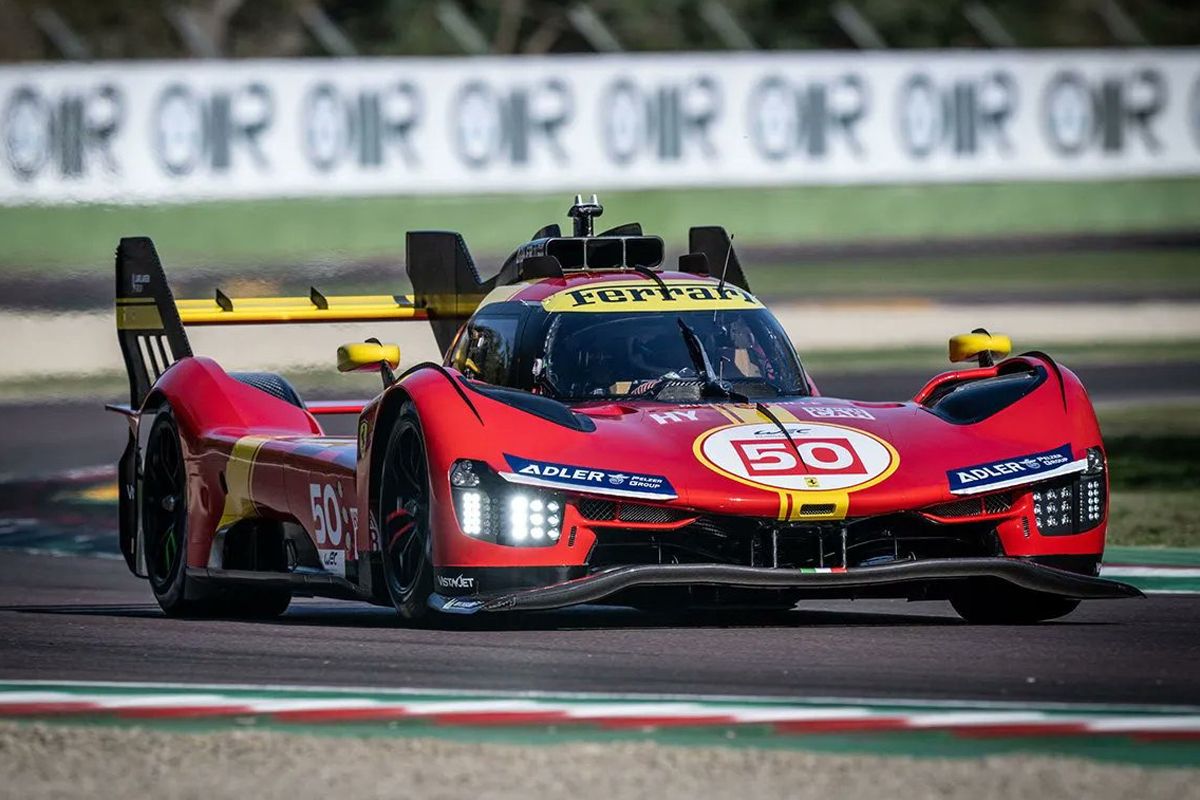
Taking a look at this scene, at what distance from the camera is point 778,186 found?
31.7 meters

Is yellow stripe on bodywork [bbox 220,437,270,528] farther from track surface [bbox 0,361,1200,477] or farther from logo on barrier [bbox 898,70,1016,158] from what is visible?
logo on barrier [bbox 898,70,1016,158]

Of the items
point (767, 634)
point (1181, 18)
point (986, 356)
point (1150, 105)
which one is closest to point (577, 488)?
point (767, 634)

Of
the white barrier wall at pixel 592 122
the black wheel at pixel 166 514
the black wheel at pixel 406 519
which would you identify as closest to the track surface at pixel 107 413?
the white barrier wall at pixel 592 122

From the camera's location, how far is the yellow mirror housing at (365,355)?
9891 mm

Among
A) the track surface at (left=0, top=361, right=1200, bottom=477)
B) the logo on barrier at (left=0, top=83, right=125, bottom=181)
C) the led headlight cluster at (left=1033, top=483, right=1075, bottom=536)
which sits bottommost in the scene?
the track surface at (left=0, top=361, right=1200, bottom=477)

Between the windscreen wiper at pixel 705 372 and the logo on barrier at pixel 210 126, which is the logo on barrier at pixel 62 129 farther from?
the windscreen wiper at pixel 705 372

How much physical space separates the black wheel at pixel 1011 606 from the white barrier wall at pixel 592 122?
18973 mm

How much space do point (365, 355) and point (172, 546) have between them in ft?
5.71

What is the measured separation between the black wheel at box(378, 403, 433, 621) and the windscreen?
2.49 ft

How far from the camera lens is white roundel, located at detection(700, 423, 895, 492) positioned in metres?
8.46

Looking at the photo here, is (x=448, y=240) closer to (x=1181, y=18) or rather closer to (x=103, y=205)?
(x=103, y=205)

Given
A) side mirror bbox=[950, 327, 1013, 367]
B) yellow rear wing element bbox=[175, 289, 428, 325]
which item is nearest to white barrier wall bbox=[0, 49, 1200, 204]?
yellow rear wing element bbox=[175, 289, 428, 325]

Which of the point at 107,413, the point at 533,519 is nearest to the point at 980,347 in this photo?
the point at 533,519

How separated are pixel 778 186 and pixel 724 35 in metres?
2.75
